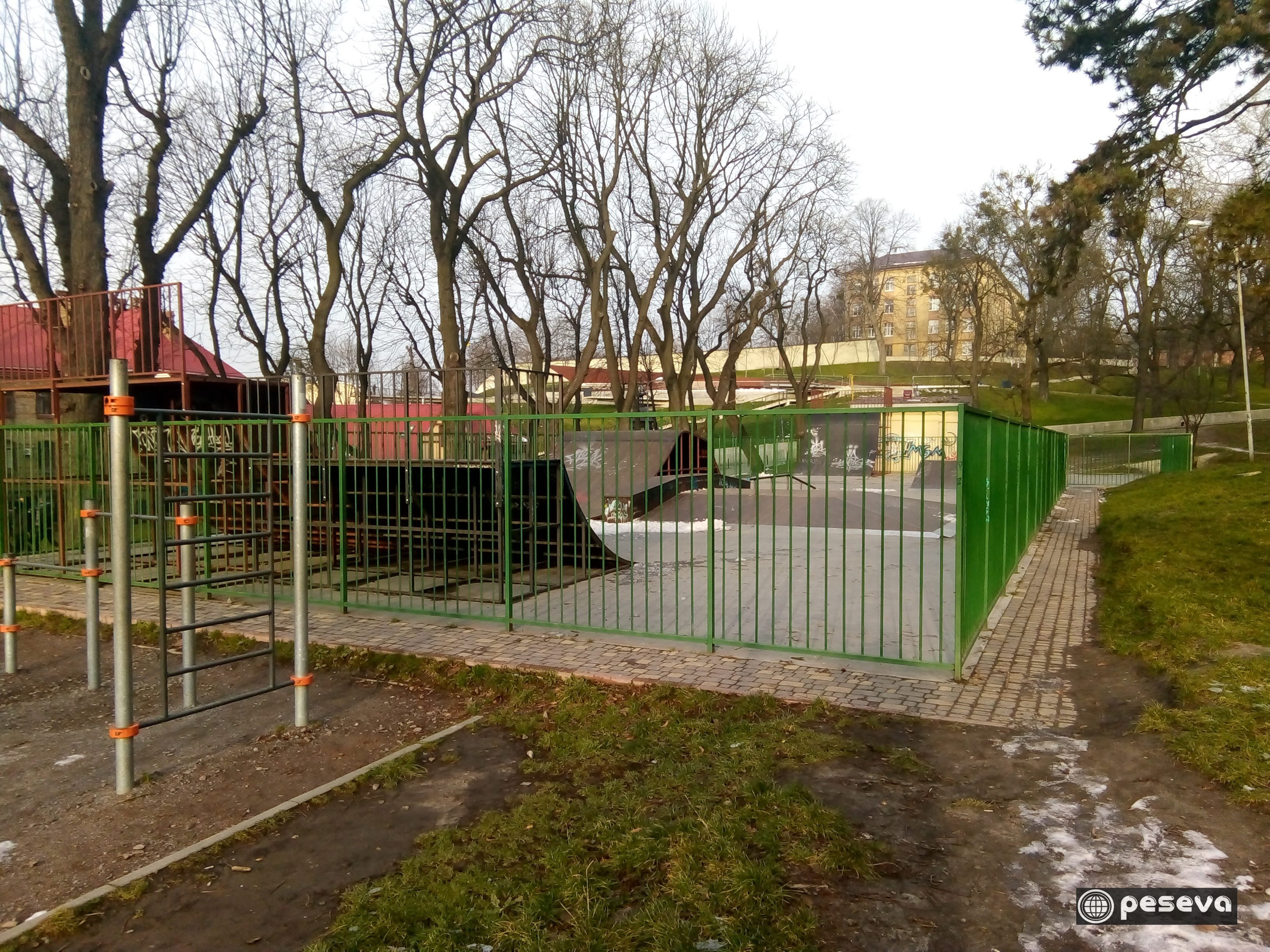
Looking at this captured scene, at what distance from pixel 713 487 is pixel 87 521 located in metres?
4.51

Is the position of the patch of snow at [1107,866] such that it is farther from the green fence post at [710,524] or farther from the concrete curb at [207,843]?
the concrete curb at [207,843]

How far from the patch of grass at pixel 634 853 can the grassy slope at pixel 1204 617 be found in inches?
75.0

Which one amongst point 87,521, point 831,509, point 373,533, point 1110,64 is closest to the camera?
point 87,521

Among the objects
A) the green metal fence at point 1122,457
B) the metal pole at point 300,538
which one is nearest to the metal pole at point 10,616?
the metal pole at point 300,538

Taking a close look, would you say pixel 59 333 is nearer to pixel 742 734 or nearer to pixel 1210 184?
pixel 742 734

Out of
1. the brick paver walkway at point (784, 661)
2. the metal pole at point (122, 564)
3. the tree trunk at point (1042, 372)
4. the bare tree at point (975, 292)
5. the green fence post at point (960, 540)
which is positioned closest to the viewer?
the metal pole at point (122, 564)

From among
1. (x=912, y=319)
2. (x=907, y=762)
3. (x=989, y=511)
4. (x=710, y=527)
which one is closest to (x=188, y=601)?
(x=710, y=527)

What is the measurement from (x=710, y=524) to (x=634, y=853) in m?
3.42

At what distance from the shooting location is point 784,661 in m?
6.64

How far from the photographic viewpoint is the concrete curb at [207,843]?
10.7 ft

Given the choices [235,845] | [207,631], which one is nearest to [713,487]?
[235,845]

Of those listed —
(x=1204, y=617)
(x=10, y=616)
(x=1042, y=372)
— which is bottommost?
(x=1204, y=617)

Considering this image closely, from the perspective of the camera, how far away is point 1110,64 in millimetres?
9203

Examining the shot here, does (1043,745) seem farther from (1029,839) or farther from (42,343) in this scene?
(42,343)
